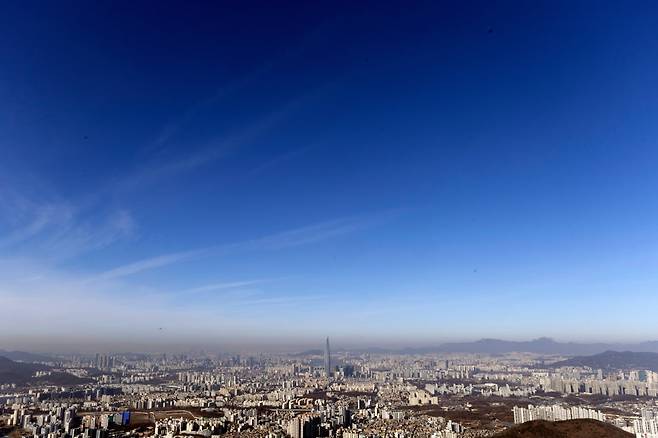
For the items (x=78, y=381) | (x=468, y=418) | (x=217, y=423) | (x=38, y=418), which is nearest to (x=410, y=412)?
(x=468, y=418)

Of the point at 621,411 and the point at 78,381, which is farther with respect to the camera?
the point at 78,381

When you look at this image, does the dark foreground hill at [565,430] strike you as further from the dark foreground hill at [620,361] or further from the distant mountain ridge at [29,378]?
the dark foreground hill at [620,361]

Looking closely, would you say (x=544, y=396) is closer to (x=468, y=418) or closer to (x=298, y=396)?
(x=468, y=418)

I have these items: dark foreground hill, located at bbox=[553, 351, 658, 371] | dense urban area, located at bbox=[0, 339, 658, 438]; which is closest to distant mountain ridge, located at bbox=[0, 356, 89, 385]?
dense urban area, located at bbox=[0, 339, 658, 438]

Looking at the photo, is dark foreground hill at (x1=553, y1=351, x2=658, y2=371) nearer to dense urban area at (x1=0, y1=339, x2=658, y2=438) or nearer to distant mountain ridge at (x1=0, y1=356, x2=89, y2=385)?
dense urban area at (x1=0, y1=339, x2=658, y2=438)

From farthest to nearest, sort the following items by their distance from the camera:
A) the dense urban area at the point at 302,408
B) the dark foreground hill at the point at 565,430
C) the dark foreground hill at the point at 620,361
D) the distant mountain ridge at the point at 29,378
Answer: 1. the dark foreground hill at the point at 620,361
2. the distant mountain ridge at the point at 29,378
3. the dense urban area at the point at 302,408
4. the dark foreground hill at the point at 565,430

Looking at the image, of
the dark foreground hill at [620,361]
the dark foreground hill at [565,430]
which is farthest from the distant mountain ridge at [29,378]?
the dark foreground hill at [620,361]
